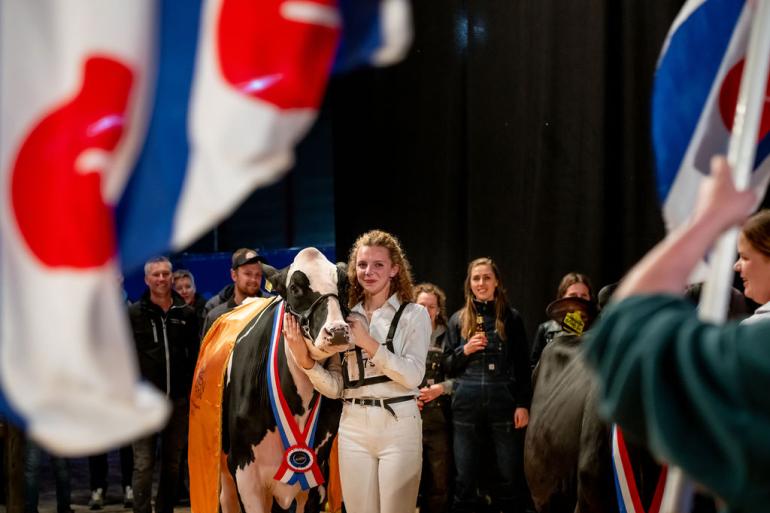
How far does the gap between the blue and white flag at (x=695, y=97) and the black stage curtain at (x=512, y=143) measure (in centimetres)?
546

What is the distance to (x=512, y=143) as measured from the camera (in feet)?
31.2

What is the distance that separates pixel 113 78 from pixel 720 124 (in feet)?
5.43

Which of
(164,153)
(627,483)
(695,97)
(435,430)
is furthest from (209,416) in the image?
(164,153)

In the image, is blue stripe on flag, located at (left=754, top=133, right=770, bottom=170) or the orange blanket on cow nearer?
blue stripe on flag, located at (left=754, top=133, right=770, bottom=170)

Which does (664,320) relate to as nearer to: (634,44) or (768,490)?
(768,490)

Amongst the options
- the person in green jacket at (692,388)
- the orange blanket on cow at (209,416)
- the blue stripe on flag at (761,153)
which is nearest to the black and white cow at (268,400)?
the orange blanket on cow at (209,416)

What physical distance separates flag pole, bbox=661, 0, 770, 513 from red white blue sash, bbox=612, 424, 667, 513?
227 centimetres

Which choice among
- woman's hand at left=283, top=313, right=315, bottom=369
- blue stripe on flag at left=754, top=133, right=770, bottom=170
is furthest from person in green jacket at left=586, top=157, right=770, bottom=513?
woman's hand at left=283, top=313, right=315, bottom=369

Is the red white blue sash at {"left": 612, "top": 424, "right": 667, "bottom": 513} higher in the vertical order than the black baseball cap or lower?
lower

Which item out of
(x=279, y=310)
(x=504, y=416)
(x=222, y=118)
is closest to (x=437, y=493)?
(x=504, y=416)

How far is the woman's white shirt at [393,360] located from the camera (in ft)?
16.4

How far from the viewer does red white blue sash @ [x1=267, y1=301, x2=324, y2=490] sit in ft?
17.9

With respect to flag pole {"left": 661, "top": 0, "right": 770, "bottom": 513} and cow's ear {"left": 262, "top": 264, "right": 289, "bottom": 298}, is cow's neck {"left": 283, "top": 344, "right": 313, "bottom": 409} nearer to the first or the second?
cow's ear {"left": 262, "top": 264, "right": 289, "bottom": 298}

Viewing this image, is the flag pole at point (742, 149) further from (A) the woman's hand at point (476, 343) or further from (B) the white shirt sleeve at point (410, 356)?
(A) the woman's hand at point (476, 343)
